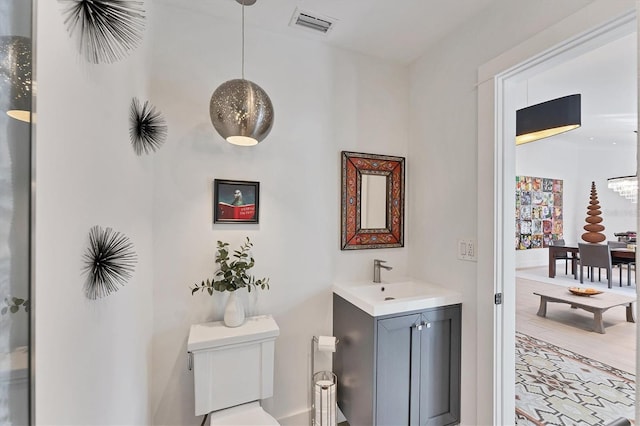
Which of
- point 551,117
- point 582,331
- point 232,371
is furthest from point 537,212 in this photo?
point 232,371

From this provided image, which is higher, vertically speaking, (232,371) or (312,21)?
(312,21)

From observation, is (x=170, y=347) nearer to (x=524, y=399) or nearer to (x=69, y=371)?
(x=69, y=371)

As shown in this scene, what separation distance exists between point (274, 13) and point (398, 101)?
1127 millimetres

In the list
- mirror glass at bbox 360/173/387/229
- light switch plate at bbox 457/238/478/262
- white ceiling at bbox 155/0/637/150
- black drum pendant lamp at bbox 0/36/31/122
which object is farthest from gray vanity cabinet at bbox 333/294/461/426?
white ceiling at bbox 155/0/637/150

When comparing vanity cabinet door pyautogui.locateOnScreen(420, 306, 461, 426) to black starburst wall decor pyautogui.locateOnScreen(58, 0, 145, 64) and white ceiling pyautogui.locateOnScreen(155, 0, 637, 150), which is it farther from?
black starburst wall decor pyautogui.locateOnScreen(58, 0, 145, 64)

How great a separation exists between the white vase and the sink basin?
0.69 m

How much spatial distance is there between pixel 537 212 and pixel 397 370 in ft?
23.0

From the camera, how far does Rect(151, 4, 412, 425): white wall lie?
5.55 ft

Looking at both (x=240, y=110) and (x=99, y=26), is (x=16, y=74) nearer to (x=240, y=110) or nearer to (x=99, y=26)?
(x=99, y=26)

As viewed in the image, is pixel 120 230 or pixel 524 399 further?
pixel 524 399

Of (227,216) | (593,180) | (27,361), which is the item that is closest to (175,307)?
(227,216)

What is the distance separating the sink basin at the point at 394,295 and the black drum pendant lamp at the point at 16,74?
5.12 feet

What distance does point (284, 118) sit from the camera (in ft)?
6.41

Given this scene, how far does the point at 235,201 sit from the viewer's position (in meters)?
1.81
